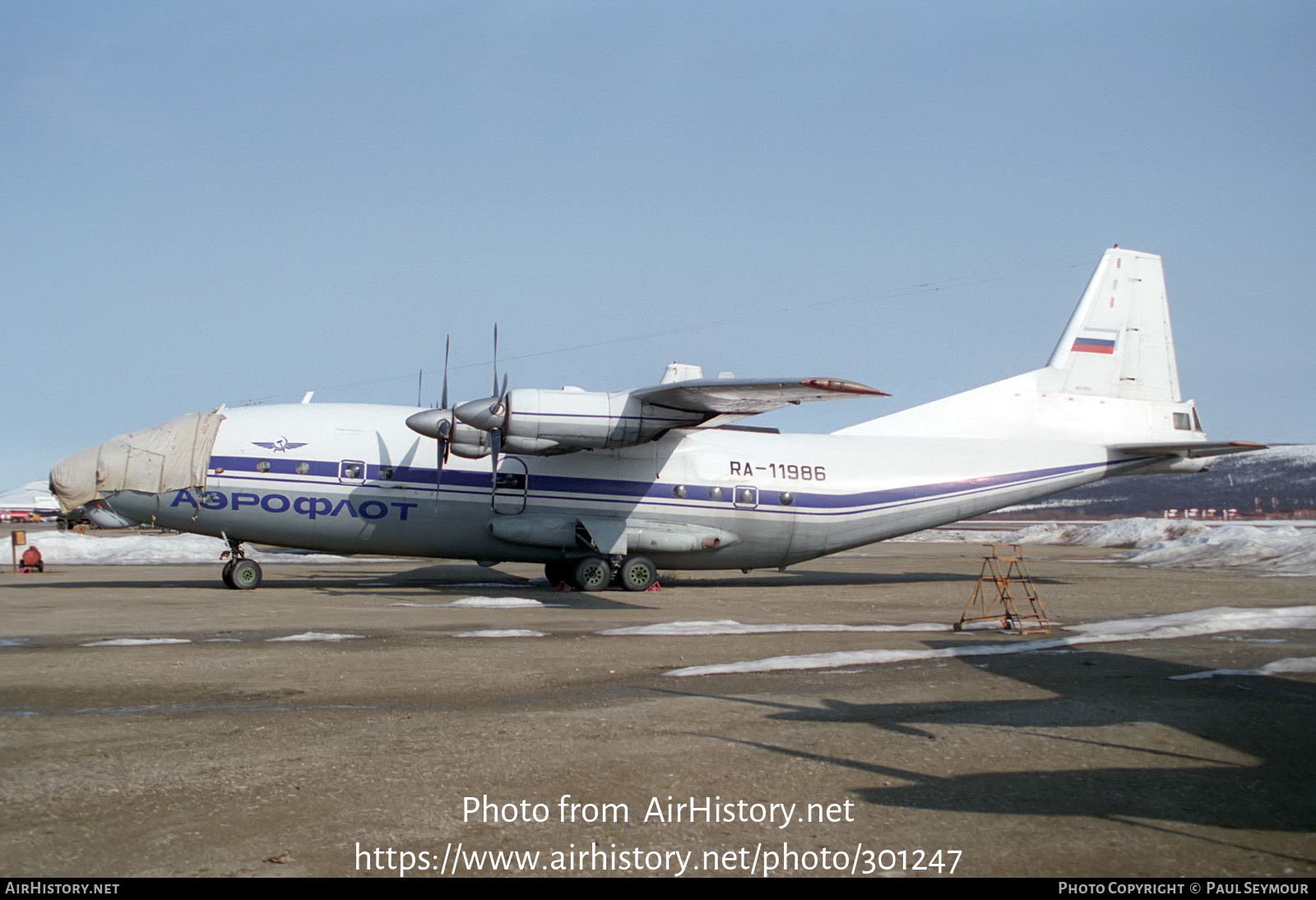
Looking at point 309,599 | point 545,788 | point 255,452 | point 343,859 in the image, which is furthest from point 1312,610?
point 255,452

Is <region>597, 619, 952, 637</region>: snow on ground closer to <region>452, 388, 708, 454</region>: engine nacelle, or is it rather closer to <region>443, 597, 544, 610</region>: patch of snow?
<region>443, 597, 544, 610</region>: patch of snow

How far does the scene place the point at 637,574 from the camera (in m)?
22.5

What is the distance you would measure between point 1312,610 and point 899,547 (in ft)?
110

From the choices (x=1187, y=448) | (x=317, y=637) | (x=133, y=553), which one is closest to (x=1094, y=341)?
(x=1187, y=448)

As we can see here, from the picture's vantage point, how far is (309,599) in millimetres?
18828

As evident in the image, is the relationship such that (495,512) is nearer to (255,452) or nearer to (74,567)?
(255,452)

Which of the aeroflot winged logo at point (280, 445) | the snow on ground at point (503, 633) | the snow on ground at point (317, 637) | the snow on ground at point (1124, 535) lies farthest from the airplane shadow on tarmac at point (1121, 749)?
the snow on ground at point (1124, 535)

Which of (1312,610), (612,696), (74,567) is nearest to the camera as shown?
(612,696)

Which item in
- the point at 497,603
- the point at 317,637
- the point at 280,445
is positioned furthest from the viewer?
the point at 280,445

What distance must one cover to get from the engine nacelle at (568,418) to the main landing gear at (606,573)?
327cm

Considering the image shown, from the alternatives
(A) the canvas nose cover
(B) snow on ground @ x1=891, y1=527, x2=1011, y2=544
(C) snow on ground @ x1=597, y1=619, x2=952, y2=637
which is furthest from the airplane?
(B) snow on ground @ x1=891, y1=527, x2=1011, y2=544

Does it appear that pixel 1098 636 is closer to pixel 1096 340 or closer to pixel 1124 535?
pixel 1096 340

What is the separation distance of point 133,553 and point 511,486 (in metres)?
20.0

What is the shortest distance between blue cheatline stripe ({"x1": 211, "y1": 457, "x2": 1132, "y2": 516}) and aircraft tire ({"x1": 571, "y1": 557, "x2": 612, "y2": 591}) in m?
1.40
